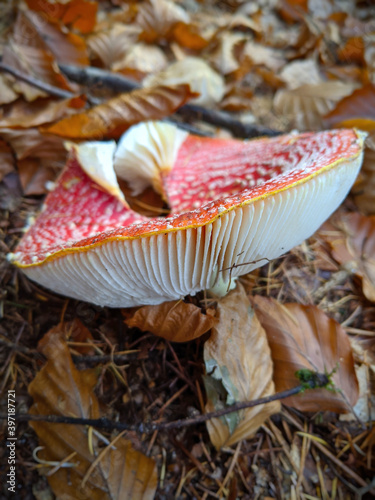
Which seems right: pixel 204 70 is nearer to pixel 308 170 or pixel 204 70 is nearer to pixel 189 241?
pixel 308 170

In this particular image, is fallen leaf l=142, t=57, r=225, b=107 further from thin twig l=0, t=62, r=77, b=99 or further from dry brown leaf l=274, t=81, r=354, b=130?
thin twig l=0, t=62, r=77, b=99

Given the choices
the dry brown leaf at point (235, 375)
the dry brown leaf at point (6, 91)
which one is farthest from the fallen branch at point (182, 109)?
the dry brown leaf at point (235, 375)

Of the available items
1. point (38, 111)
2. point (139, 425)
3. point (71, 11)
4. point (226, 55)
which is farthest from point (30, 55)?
point (139, 425)

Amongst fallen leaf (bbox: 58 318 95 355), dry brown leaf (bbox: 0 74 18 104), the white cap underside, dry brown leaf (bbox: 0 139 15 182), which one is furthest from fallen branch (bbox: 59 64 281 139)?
fallen leaf (bbox: 58 318 95 355)

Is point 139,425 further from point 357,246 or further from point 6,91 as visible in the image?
point 6,91

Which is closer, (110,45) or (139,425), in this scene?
(139,425)

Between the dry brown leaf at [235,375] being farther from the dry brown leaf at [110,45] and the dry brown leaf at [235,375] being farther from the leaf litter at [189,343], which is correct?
the dry brown leaf at [110,45]
